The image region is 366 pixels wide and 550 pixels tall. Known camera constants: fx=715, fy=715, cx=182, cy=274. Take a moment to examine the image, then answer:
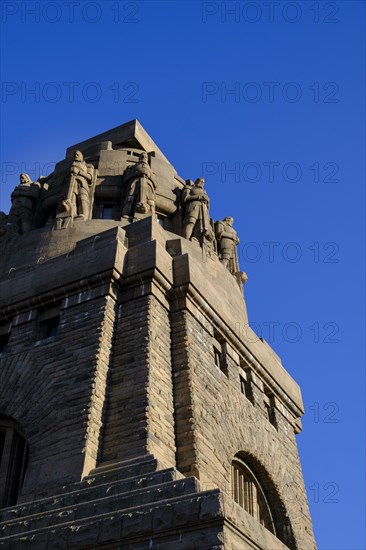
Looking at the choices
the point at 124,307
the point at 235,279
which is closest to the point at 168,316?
the point at 124,307

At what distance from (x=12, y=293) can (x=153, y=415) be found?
607cm

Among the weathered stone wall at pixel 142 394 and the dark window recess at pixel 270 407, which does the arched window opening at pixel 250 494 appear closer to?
the weathered stone wall at pixel 142 394

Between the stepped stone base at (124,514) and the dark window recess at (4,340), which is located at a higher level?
the dark window recess at (4,340)

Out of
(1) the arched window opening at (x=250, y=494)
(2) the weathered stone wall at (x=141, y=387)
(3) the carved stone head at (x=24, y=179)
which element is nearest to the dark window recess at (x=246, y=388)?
(1) the arched window opening at (x=250, y=494)

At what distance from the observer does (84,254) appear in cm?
1755

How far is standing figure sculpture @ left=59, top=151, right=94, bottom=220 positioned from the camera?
827 inches

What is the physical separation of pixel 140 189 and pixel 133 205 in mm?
603

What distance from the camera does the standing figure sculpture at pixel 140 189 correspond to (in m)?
21.0

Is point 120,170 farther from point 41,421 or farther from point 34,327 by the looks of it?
point 41,421

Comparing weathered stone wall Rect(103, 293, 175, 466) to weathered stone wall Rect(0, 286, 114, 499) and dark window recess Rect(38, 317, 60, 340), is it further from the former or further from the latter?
dark window recess Rect(38, 317, 60, 340)

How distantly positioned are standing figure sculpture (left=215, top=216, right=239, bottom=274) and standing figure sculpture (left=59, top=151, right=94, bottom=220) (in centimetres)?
460

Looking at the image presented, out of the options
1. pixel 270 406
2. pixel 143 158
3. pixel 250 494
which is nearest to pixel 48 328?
pixel 250 494

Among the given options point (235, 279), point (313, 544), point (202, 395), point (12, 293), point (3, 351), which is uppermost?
point (235, 279)

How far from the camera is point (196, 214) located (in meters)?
22.5
